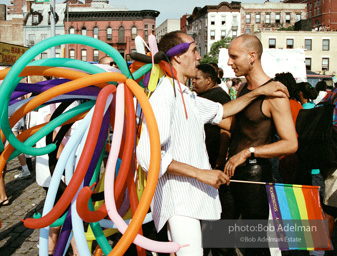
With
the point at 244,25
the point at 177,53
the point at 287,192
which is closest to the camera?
the point at 177,53

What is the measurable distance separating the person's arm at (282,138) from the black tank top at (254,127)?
0.36 feet

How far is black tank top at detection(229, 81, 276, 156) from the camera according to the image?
2.78m

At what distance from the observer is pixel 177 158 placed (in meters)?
2.16

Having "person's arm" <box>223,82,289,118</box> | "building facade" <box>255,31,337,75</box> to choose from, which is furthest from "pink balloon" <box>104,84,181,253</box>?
"building facade" <box>255,31,337,75</box>

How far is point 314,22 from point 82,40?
7084 cm

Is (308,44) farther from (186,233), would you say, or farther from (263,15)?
(186,233)

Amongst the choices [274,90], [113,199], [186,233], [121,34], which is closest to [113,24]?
[121,34]

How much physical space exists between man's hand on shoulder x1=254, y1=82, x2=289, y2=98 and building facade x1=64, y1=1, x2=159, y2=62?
49.8 meters

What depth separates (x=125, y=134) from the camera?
2033 millimetres

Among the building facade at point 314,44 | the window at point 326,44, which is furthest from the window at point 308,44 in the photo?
the window at point 326,44

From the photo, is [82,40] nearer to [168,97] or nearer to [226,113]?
[168,97]

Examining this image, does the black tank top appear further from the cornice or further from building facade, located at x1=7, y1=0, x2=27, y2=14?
building facade, located at x1=7, y1=0, x2=27, y2=14

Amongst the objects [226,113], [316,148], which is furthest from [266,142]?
[316,148]

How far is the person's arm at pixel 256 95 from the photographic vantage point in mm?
2605
